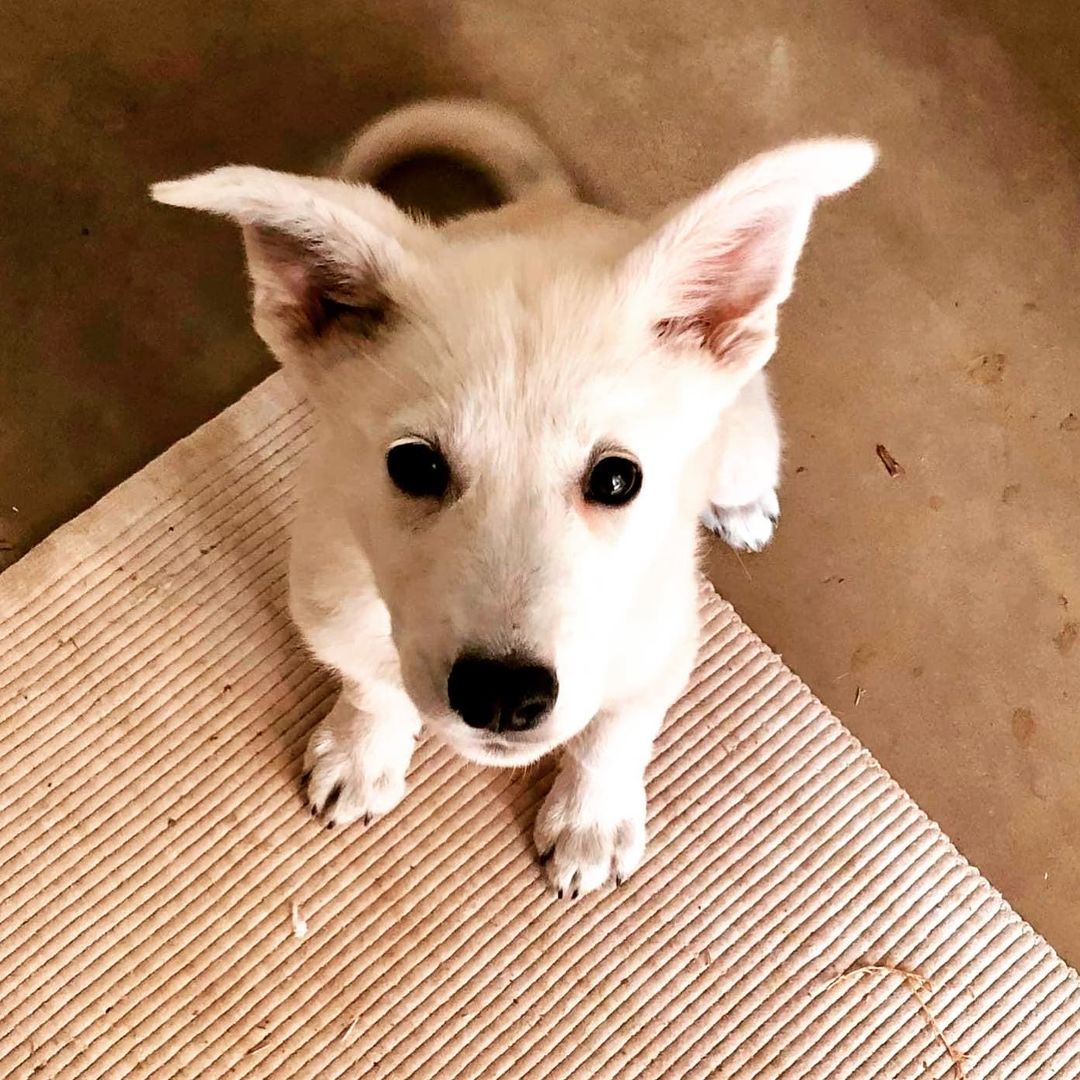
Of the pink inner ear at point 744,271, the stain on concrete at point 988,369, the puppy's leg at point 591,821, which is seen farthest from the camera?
the stain on concrete at point 988,369

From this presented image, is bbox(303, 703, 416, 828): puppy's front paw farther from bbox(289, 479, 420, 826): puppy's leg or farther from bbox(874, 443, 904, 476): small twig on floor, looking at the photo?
bbox(874, 443, 904, 476): small twig on floor

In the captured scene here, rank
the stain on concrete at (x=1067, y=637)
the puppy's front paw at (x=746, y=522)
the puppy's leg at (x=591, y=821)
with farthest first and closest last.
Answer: the stain on concrete at (x=1067, y=637) < the puppy's front paw at (x=746, y=522) < the puppy's leg at (x=591, y=821)

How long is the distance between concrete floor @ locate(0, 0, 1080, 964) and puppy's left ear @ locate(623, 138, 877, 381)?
44.0 inches

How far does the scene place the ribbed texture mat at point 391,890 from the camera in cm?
229

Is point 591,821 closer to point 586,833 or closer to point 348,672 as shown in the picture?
point 586,833

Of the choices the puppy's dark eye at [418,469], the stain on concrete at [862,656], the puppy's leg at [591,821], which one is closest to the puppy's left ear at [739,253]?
the puppy's dark eye at [418,469]

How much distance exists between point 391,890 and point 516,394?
1306 mm

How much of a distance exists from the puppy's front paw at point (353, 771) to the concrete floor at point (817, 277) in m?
0.83

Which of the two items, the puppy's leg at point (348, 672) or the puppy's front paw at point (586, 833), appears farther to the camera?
the puppy's front paw at point (586, 833)

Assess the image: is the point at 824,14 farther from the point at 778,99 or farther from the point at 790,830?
the point at 790,830

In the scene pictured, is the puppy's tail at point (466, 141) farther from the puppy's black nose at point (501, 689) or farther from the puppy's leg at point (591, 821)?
the puppy's black nose at point (501, 689)

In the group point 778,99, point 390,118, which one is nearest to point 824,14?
point 778,99

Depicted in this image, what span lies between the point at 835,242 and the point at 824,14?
0.68 metres

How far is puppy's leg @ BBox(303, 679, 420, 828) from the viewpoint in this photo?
2277 mm
